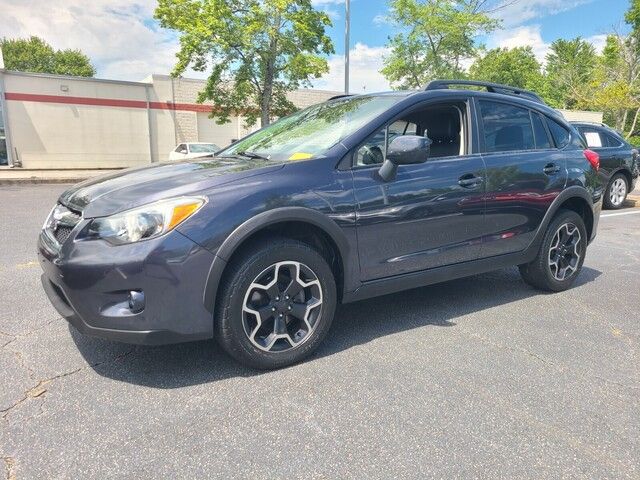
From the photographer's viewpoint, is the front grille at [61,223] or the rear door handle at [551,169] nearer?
the front grille at [61,223]

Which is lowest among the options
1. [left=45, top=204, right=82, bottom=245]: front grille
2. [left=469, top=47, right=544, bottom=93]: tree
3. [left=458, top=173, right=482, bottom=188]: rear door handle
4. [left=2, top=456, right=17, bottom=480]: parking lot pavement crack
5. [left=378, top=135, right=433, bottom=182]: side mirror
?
[left=2, top=456, right=17, bottom=480]: parking lot pavement crack

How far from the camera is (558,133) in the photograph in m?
4.51

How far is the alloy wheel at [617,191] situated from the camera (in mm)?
10352

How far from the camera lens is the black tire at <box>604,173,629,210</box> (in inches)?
404

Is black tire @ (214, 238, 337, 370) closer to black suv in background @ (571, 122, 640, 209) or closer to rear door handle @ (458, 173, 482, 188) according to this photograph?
rear door handle @ (458, 173, 482, 188)

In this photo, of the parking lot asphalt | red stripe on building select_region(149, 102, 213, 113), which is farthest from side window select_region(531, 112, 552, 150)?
red stripe on building select_region(149, 102, 213, 113)

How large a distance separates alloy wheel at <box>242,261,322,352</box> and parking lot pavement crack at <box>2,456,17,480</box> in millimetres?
1200

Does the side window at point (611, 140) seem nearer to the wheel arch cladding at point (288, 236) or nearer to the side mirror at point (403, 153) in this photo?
the side mirror at point (403, 153)

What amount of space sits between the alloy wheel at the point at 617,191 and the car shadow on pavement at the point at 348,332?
6.22m

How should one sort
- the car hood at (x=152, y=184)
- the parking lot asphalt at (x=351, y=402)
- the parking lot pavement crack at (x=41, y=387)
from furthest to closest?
the car hood at (x=152, y=184) < the parking lot pavement crack at (x=41, y=387) < the parking lot asphalt at (x=351, y=402)

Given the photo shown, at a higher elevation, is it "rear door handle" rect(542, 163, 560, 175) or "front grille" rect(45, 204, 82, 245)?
"rear door handle" rect(542, 163, 560, 175)

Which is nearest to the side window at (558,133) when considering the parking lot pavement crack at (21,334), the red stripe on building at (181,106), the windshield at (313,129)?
the windshield at (313,129)

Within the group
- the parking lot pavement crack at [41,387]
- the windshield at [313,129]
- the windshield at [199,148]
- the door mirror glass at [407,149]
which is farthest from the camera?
the windshield at [199,148]

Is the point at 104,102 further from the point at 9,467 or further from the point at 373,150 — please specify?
the point at 9,467
